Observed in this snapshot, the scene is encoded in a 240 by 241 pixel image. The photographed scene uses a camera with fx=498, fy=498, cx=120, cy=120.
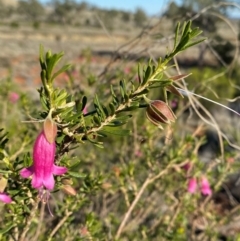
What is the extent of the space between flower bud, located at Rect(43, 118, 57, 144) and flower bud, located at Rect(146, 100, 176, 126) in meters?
0.18

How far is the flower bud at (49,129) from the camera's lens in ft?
2.63

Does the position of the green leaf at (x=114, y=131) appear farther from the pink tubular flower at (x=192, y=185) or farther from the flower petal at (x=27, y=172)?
the pink tubular flower at (x=192, y=185)

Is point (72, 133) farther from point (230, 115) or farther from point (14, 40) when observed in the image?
point (14, 40)

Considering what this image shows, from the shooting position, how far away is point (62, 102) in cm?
86

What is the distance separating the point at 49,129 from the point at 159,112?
8.0 inches

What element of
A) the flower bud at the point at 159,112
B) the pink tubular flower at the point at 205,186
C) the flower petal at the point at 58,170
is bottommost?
the pink tubular flower at the point at 205,186

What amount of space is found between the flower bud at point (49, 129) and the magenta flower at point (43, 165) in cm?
6

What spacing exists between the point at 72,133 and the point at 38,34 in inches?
1284

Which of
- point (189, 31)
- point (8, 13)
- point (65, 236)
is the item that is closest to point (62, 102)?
point (189, 31)

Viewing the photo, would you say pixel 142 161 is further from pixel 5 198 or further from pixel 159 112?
pixel 159 112

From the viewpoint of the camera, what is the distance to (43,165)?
910mm

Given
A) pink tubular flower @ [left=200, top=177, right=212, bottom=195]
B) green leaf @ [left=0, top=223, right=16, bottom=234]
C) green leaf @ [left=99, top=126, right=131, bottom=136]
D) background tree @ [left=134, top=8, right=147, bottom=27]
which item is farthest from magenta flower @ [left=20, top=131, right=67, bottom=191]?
background tree @ [left=134, top=8, right=147, bottom=27]

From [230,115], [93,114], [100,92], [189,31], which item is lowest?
[230,115]

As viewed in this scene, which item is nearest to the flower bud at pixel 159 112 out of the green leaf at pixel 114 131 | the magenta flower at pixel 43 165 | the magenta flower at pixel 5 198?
the green leaf at pixel 114 131
